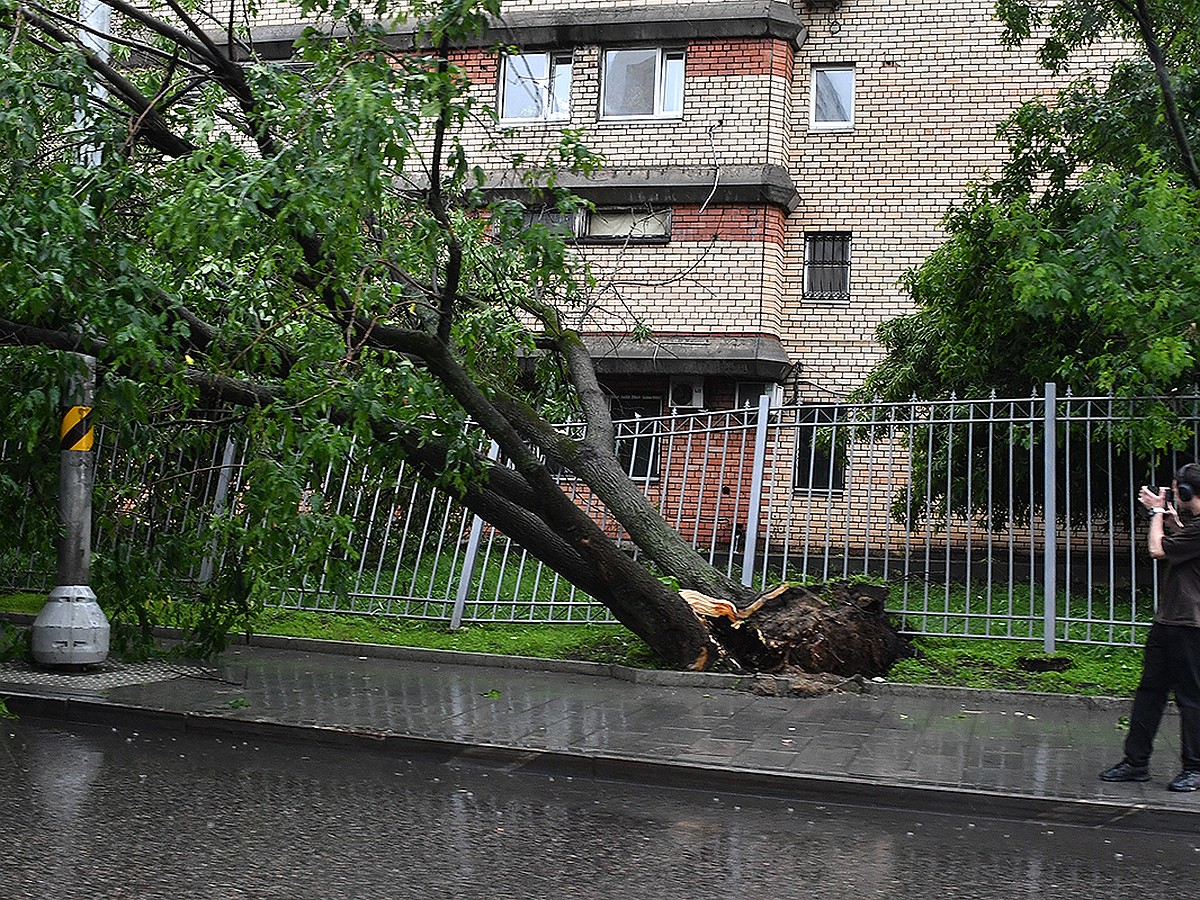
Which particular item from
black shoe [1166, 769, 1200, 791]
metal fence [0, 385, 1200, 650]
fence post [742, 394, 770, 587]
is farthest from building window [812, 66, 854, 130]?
black shoe [1166, 769, 1200, 791]

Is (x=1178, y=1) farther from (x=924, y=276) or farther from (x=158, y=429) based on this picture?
(x=158, y=429)

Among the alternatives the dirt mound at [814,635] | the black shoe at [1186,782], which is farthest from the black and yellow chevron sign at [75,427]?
the black shoe at [1186,782]

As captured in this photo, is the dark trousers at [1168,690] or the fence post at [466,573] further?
the fence post at [466,573]

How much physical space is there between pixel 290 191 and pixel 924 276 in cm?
870

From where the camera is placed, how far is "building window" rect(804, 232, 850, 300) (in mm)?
19516

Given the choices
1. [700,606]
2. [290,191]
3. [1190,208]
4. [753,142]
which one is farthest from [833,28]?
[290,191]

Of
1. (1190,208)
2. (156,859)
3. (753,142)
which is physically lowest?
(156,859)

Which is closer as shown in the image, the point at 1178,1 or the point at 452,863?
the point at 452,863

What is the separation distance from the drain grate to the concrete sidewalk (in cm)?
3

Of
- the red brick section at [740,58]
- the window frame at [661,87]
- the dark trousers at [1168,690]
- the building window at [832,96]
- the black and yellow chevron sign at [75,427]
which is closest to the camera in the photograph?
the dark trousers at [1168,690]

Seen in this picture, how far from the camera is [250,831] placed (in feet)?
19.3

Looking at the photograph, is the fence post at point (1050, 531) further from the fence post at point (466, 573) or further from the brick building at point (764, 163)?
the brick building at point (764, 163)

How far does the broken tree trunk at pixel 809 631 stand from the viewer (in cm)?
1018

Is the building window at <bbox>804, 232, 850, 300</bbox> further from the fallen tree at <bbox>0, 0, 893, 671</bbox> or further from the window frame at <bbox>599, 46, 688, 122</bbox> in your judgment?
the fallen tree at <bbox>0, 0, 893, 671</bbox>
